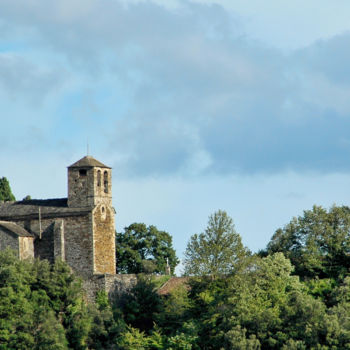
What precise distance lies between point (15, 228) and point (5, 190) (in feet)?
68.2

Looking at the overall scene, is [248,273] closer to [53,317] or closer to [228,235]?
[228,235]

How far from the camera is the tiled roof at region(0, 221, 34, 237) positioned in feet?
273

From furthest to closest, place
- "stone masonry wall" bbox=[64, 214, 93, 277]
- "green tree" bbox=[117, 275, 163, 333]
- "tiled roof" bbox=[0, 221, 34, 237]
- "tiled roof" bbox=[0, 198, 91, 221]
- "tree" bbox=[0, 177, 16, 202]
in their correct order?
"tree" bbox=[0, 177, 16, 202], "tiled roof" bbox=[0, 198, 91, 221], "stone masonry wall" bbox=[64, 214, 93, 277], "tiled roof" bbox=[0, 221, 34, 237], "green tree" bbox=[117, 275, 163, 333]

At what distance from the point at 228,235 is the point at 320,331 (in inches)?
388

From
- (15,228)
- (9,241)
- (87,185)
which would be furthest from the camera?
(87,185)

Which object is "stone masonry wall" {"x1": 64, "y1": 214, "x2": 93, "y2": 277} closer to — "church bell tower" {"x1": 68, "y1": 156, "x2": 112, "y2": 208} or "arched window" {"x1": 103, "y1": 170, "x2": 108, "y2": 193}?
"church bell tower" {"x1": 68, "y1": 156, "x2": 112, "y2": 208}

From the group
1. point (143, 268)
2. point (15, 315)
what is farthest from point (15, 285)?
point (143, 268)

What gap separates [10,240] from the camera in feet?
273

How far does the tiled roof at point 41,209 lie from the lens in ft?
277

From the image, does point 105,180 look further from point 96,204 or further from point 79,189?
point 96,204

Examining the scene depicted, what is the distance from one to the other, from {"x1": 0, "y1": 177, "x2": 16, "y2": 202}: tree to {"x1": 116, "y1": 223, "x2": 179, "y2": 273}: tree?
10.1 meters

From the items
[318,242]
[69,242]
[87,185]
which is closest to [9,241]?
[69,242]

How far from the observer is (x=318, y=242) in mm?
83562

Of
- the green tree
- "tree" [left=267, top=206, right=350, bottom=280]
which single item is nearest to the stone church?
the green tree
